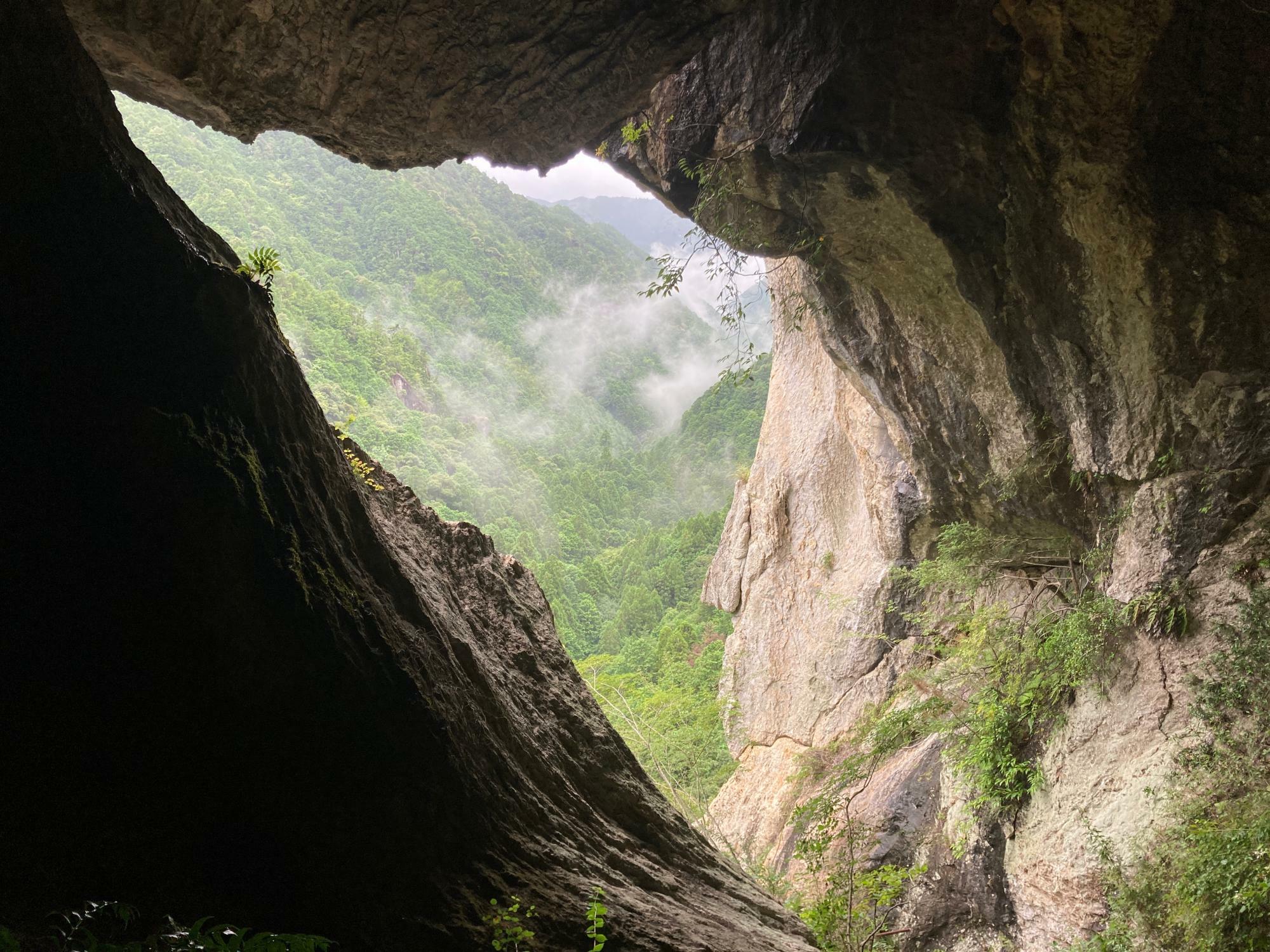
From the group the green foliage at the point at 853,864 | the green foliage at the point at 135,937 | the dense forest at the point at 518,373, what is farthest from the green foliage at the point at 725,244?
the dense forest at the point at 518,373

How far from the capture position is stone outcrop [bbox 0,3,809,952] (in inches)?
115

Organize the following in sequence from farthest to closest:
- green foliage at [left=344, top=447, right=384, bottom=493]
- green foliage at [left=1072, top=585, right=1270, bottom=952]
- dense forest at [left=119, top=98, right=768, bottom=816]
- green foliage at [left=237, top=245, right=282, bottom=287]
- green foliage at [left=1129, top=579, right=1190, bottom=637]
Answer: dense forest at [left=119, top=98, right=768, bottom=816], green foliage at [left=1129, top=579, right=1190, bottom=637], green foliage at [left=344, top=447, right=384, bottom=493], green foliage at [left=1072, top=585, right=1270, bottom=952], green foliage at [left=237, top=245, right=282, bottom=287]

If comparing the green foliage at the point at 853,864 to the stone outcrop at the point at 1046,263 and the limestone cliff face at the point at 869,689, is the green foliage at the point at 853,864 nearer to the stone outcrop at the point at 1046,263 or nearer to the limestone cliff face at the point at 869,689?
the limestone cliff face at the point at 869,689

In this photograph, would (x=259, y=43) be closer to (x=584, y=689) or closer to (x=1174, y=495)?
(x=584, y=689)

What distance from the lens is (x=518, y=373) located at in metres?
59.4

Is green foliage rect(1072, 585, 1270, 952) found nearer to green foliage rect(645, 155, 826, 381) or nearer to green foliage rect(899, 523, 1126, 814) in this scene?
green foliage rect(899, 523, 1126, 814)

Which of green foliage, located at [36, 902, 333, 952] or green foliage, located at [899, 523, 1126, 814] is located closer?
green foliage, located at [36, 902, 333, 952]

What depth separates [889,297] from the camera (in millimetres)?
8312

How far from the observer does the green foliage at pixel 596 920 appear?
384 centimetres

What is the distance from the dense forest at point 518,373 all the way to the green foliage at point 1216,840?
15.3m

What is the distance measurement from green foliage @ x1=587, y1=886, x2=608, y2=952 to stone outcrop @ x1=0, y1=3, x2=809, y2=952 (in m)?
0.09

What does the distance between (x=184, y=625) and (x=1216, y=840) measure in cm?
701

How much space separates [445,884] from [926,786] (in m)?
7.93

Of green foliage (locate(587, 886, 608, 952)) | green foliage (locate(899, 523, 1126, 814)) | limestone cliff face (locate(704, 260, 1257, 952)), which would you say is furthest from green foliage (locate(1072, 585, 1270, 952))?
green foliage (locate(587, 886, 608, 952))
